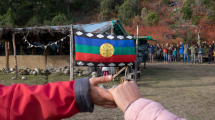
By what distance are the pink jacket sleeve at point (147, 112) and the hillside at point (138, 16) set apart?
2395 cm

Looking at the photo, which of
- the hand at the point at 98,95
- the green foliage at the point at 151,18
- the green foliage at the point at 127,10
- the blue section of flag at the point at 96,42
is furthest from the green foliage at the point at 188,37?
the hand at the point at 98,95

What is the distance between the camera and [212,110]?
15.8 ft

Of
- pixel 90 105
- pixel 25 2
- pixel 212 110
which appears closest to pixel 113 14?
pixel 25 2

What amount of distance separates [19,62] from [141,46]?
9.08m

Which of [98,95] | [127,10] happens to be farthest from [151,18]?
[98,95]

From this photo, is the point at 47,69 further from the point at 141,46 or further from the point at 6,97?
the point at 6,97

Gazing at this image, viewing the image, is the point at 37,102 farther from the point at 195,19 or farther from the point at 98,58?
→ the point at 195,19

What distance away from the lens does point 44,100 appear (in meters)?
0.82

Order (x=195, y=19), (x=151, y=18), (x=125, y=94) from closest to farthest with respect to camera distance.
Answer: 1. (x=125, y=94)
2. (x=195, y=19)
3. (x=151, y=18)

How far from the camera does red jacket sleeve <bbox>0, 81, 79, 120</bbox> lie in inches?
30.7

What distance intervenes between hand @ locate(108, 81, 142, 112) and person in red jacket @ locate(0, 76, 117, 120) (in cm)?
15

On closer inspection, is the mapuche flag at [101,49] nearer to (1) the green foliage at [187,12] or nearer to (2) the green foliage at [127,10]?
(1) the green foliage at [187,12]

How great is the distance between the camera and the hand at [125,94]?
881 mm

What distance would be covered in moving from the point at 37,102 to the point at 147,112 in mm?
519
